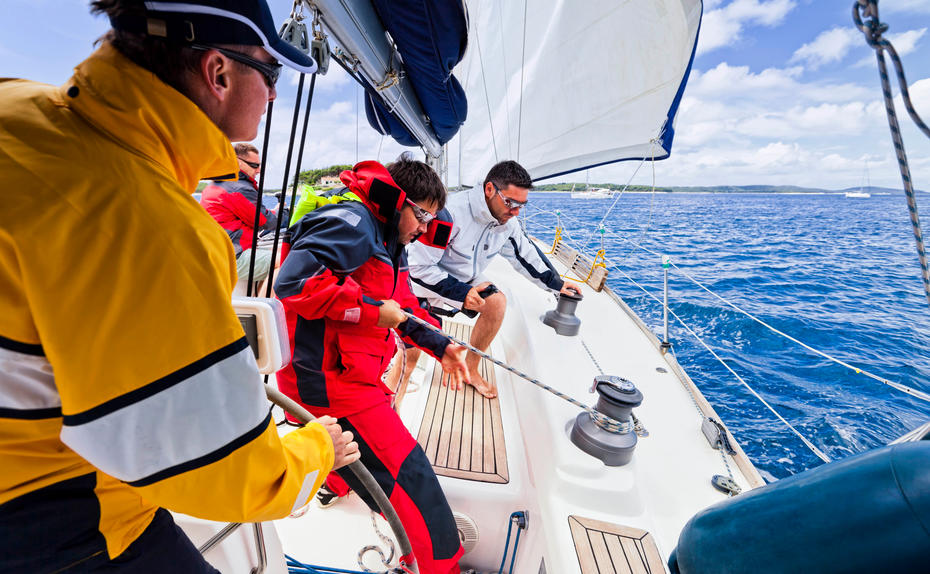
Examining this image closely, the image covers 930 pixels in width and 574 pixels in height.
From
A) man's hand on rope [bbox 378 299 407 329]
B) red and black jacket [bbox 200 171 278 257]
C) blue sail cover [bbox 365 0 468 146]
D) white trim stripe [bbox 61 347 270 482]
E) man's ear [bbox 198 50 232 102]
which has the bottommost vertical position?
man's hand on rope [bbox 378 299 407 329]

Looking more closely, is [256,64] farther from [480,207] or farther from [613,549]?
[480,207]

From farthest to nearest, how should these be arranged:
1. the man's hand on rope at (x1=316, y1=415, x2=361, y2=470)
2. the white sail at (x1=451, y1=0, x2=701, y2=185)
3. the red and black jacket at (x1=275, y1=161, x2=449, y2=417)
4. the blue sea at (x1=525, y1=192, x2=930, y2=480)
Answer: the blue sea at (x1=525, y1=192, x2=930, y2=480), the white sail at (x1=451, y1=0, x2=701, y2=185), the red and black jacket at (x1=275, y1=161, x2=449, y2=417), the man's hand on rope at (x1=316, y1=415, x2=361, y2=470)

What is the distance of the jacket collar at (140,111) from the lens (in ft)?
1.49

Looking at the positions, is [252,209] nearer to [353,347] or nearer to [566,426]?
[353,347]

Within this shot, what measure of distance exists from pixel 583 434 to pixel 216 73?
134 centimetres

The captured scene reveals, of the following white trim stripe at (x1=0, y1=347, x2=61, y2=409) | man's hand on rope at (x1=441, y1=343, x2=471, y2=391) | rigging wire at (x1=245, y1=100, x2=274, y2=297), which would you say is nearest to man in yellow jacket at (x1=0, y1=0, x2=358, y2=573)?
white trim stripe at (x1=0, y1=347, x2=61, y2=409)

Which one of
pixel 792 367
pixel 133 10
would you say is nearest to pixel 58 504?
pixel 133 10

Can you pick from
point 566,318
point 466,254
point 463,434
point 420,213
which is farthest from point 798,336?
point 420,213

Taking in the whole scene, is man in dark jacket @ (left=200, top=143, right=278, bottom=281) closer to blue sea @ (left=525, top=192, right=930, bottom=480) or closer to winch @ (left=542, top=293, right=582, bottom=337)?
winch @ (left=542, top=293, right=582, bottom=337)

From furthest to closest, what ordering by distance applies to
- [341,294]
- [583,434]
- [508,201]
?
[508,201]
[583,434]
[341,294]

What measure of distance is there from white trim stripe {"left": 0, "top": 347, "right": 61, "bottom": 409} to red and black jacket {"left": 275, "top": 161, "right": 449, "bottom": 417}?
726mm

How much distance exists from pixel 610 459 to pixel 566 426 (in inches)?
8.2

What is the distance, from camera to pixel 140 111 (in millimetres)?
473

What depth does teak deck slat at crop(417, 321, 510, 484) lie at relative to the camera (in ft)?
5.55
